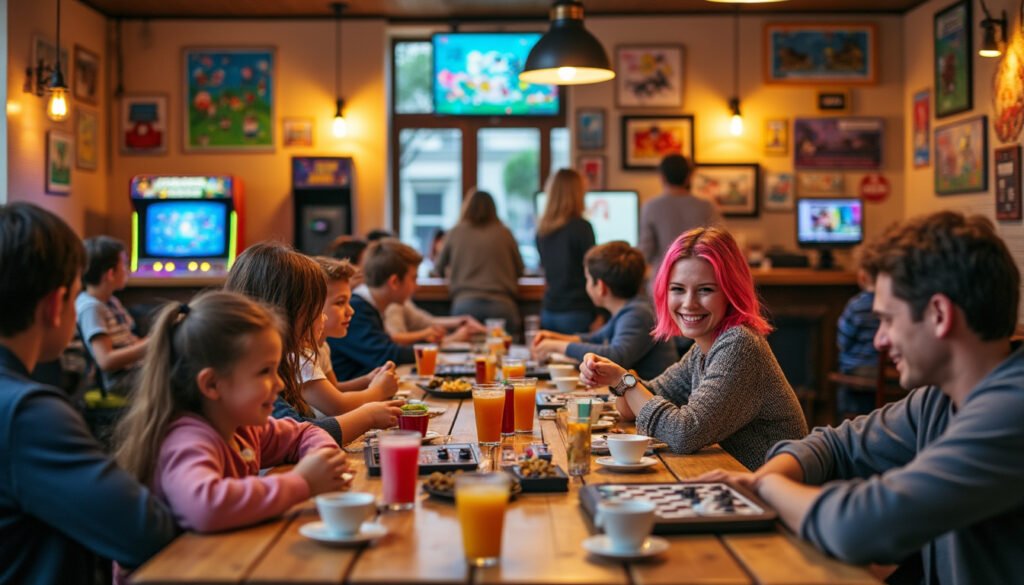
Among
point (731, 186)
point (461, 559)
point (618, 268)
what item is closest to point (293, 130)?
point (731, 186)

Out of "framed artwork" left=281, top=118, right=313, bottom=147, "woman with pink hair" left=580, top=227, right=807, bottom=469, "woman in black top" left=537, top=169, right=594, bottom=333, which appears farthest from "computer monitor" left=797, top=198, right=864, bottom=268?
"woman with pink hair" left=580, top=227, right=807, bottom=469

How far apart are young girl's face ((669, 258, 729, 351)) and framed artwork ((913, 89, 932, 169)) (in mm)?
5535

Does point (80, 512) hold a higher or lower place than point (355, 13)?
lower

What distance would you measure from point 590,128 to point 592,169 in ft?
0.99

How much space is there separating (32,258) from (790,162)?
23.2 ft

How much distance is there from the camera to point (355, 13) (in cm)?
816

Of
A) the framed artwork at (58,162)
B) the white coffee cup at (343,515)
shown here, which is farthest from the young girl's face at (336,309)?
the framed artwork at (58,162)

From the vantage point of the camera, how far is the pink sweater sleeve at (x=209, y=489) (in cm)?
172

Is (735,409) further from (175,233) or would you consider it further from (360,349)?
(175,233)

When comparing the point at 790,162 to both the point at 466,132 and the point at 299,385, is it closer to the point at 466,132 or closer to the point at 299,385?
the point at 466,132

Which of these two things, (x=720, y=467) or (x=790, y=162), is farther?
(x=790, y=162)

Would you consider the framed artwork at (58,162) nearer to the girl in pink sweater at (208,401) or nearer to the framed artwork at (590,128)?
the framed artwork at (590,128)

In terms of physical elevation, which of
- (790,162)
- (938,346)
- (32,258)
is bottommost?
→ (938,346)

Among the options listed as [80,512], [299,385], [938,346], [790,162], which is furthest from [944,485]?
[790,162]
